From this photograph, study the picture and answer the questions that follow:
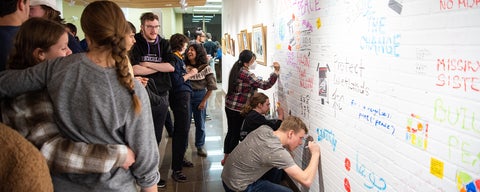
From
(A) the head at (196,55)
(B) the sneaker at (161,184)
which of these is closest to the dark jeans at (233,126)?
(A) the head at (196,55)

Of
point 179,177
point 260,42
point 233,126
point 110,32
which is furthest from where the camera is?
point 260,42

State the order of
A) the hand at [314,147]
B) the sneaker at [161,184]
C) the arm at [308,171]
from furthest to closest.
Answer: the sneaker at [161,184] < the hand at [314,147] < the arm at [308,171]

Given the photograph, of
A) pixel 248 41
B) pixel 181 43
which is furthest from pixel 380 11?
pixel 248 41

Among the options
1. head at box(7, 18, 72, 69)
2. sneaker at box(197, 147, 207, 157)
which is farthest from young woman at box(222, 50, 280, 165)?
head at box(7, 18, 72, 69)

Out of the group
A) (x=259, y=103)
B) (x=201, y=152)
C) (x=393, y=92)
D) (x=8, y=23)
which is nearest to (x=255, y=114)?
(x=259, y=103)

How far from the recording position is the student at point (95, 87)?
1302 mm

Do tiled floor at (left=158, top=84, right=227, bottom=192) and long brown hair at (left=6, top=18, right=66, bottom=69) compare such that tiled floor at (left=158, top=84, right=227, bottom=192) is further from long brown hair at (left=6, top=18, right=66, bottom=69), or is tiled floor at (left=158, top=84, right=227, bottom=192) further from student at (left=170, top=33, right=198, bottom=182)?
long brown hair at (left=6, top=18, right=66, bottom=69)

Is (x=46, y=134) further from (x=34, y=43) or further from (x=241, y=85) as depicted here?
(x=241, y=85)

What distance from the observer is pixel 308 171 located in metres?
2.74

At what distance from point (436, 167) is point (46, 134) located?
1.63 metres

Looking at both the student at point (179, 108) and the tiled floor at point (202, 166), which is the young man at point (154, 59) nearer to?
the student at point (179, 108)

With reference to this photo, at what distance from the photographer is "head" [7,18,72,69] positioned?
142 centimetres

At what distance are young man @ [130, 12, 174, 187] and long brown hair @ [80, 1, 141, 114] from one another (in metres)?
1.70

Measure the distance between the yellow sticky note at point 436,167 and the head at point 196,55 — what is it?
3.16 meters
